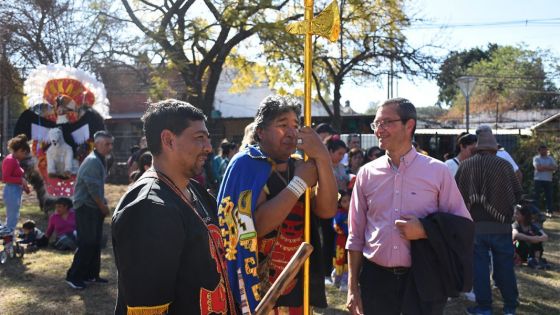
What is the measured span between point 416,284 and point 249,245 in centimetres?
98

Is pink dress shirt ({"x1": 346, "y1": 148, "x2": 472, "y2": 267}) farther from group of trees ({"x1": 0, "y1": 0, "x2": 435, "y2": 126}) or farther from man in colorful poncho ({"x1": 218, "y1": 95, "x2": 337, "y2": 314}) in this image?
group of trees ({"x1": 0, "y1": 0, "x2": 435, "y2": 126})

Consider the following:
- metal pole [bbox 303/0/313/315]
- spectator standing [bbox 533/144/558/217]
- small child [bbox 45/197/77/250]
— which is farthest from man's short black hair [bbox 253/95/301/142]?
spectator standing [bbox 533/144/558/217]

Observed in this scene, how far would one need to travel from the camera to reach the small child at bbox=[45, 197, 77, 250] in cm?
896

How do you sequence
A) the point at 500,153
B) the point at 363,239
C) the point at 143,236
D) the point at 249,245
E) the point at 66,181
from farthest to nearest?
the point at 66,181 < the point at 500,153 < the point at 363,239 < the point at 249,245 < the point at 143,236

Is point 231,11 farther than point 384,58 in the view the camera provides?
No

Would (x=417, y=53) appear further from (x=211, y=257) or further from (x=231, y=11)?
(x=211, y=257)

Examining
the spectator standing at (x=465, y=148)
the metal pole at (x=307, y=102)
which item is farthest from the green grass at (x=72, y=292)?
the metal pole at (x=307, y=102)

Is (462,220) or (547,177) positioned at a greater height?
(462,220)

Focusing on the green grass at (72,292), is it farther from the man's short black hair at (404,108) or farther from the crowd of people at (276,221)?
the man's short black hair at (404,108)

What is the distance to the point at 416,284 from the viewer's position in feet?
9.89

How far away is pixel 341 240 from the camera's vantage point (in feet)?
21.9

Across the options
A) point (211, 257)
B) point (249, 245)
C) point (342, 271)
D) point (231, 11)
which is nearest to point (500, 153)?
point (342, 271)

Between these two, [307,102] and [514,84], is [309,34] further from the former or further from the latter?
[514,84]

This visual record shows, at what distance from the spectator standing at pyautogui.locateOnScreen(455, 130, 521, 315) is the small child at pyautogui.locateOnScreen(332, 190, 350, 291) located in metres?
1.49
